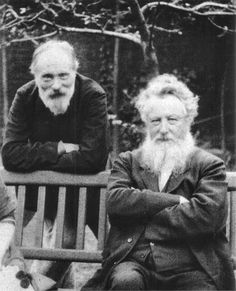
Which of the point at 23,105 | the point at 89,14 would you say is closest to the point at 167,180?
the point at 23,105

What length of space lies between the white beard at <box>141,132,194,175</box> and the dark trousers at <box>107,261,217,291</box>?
553 millimetres

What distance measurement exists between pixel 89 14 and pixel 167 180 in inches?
103

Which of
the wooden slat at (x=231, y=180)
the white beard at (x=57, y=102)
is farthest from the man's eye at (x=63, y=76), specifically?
the wooden slat at (x=231, y=180)

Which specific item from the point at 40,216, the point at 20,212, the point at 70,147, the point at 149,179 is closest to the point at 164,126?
the point at 149,179

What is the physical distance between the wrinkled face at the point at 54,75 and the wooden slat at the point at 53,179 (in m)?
0.50

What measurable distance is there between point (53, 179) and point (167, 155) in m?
0.78

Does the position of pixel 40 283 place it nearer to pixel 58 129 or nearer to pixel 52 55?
pixel 58 129

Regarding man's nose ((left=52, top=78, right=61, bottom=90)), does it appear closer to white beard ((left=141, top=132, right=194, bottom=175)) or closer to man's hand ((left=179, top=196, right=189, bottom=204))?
white beard ((left=141, top=132, right=194, bottom=175))

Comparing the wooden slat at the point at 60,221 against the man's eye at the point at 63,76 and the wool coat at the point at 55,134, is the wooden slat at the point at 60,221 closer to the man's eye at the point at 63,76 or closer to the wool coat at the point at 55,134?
the wool coat at the point at 55,134

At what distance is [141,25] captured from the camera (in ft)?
17.9

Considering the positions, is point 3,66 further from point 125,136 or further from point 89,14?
point 125,136

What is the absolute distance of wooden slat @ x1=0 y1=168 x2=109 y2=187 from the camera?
350 cm

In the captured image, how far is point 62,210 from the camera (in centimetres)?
349

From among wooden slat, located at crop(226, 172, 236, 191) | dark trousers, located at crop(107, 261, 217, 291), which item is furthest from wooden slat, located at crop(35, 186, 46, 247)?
wooden slat, located at crop(226, 172, 236, 191)
